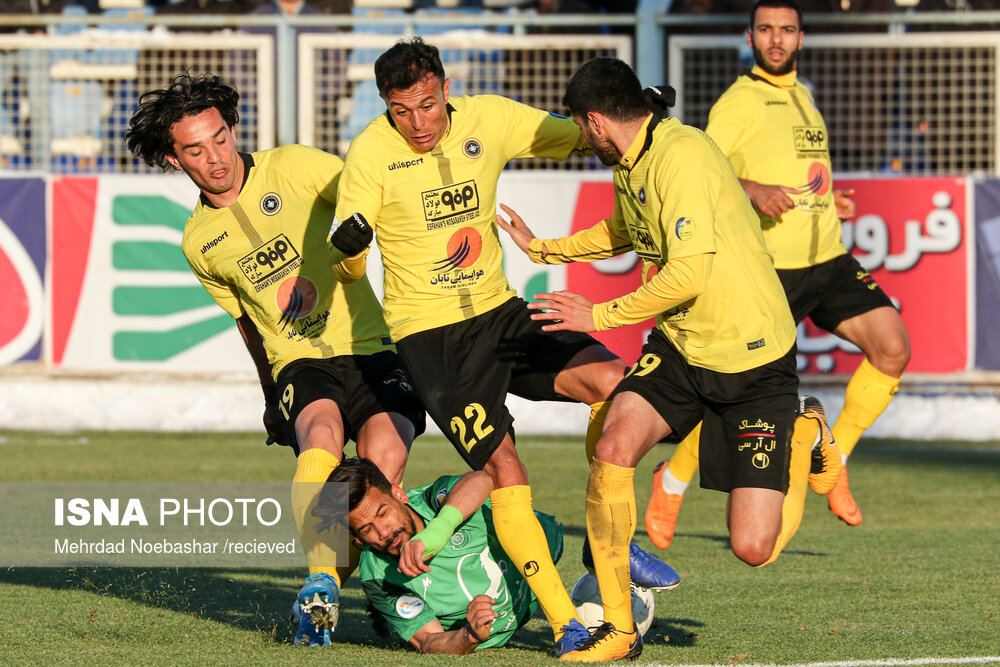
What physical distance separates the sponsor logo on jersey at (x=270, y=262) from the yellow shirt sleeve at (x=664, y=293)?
169 centimetres

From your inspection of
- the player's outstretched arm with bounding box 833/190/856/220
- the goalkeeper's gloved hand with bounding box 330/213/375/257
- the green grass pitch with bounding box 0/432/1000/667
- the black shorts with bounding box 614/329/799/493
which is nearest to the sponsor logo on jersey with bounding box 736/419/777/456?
the black shorts with bounding box 614/329/799/493

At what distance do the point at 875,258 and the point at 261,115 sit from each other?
629 cm

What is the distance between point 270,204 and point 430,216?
0.87 metres

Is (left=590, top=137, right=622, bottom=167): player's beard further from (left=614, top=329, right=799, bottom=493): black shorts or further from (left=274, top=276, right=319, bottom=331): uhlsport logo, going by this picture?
(left=274, top=276, right=319, bottom=331): uhlsport logo

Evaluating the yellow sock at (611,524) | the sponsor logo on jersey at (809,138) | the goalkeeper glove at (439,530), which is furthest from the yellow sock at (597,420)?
the sponsor logo on jersey at (809,138)

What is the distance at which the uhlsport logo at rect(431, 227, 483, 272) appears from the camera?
20.7 ft

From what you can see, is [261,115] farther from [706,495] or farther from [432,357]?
[432,357]

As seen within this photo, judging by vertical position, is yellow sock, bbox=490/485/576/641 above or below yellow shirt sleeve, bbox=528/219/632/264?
below

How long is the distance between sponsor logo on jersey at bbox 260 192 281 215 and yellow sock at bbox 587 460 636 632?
6.59 feet

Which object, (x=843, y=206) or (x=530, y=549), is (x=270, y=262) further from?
(x=843, y=206)

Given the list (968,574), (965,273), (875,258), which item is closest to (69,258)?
(875,258)

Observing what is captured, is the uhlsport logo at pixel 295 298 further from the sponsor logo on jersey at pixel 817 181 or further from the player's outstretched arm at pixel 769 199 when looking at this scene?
the sponsor logo on jersey at pixel 817 181

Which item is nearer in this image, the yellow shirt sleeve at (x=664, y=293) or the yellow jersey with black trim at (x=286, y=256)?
the yellow shirt sleeve at (x=664, y=293)

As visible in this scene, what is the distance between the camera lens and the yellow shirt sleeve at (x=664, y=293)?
5.62 m
